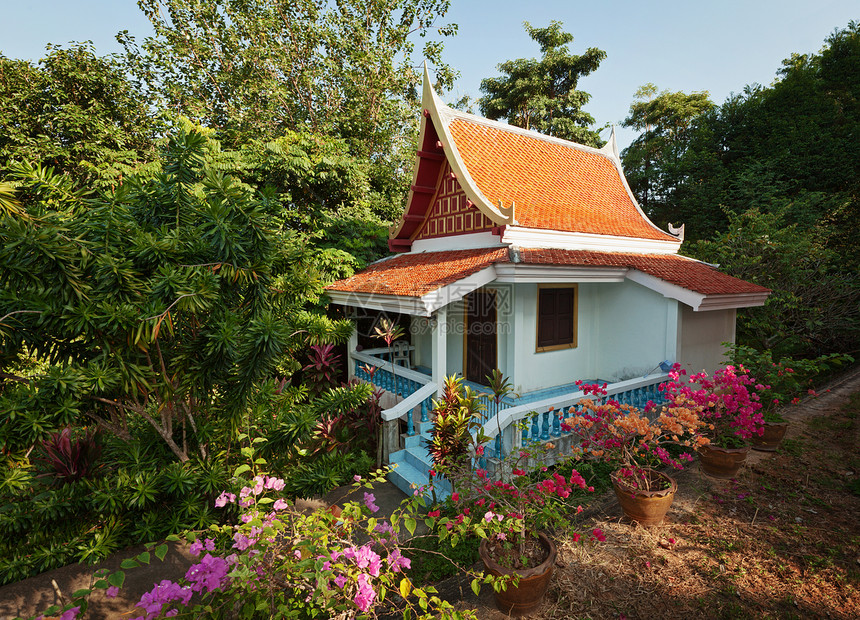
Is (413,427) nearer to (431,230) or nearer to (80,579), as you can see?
(80,579)

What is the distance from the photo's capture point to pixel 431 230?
9.95 metres

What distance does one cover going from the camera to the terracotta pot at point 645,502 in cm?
421

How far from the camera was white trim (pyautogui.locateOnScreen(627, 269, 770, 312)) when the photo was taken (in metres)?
6.55

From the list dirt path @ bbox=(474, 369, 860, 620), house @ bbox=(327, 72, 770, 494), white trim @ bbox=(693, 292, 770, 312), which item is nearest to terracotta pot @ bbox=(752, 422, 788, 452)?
dirt path @ bbox=(474, 369, 860, 620)

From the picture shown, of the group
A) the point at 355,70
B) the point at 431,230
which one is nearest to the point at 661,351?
the point at 431,230

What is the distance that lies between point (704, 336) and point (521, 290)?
12.3ft

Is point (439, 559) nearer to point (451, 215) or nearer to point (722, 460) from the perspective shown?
point (722, 460)

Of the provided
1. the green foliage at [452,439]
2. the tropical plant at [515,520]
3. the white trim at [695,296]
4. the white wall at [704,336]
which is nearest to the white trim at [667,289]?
the white trim at [695,296]

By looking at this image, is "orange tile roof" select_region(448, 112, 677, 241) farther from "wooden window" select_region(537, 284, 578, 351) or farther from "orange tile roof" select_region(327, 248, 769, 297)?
"wooden window" select_region(537, 284, 578, 351)

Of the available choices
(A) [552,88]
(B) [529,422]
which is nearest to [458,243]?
(B) [529,422]

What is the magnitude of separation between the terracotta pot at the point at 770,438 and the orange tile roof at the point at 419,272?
199 inches

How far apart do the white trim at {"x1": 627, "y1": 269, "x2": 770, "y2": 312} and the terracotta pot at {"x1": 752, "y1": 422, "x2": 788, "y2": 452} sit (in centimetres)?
208

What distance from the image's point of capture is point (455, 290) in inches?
251

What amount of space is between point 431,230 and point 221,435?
23.6 feet
